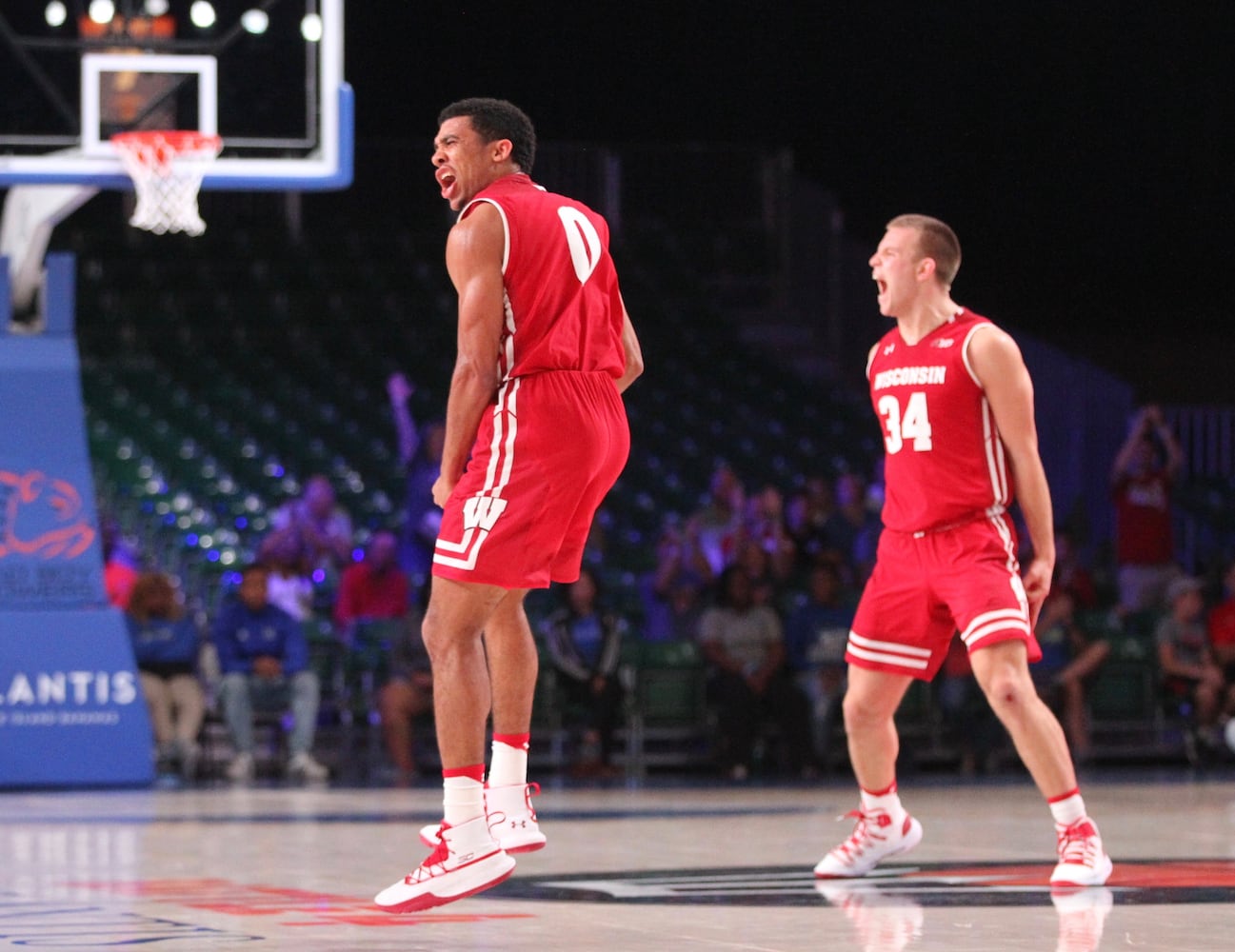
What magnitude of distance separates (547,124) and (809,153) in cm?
320

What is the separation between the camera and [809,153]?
955 inches

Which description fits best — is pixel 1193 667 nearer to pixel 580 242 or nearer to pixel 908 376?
pixel 908 376

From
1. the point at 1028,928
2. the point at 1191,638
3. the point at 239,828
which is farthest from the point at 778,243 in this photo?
the point at 1028,928

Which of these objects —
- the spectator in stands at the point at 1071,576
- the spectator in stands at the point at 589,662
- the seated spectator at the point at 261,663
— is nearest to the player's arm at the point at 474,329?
the seated spectator at the point at 261,663

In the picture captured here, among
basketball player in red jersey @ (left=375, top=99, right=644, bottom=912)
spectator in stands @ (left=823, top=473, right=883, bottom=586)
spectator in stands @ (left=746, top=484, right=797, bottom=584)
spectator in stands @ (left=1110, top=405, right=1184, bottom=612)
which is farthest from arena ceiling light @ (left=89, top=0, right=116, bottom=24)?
spectator in stands @ (left=1110, top=405, right=1184, bottom=612)

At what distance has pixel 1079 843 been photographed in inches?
251

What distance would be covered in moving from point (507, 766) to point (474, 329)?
3.81ft

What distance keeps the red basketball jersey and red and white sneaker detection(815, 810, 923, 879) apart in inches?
84.3

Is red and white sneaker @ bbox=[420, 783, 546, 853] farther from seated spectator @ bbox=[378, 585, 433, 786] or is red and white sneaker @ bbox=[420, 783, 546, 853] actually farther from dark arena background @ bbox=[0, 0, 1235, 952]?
seated spectator @ bbox=[378, 585, 433, 786]

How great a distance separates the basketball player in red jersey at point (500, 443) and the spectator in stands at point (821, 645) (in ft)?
28.7

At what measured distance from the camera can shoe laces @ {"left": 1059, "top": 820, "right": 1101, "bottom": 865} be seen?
20.8 ft

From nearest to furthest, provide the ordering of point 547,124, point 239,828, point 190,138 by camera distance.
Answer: point 239,828 < point 190,138 < point 547,124

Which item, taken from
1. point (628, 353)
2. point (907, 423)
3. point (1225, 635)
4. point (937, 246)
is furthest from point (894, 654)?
point (1225, 635)

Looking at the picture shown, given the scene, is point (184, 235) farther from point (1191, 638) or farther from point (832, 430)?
point (1191, 638)
